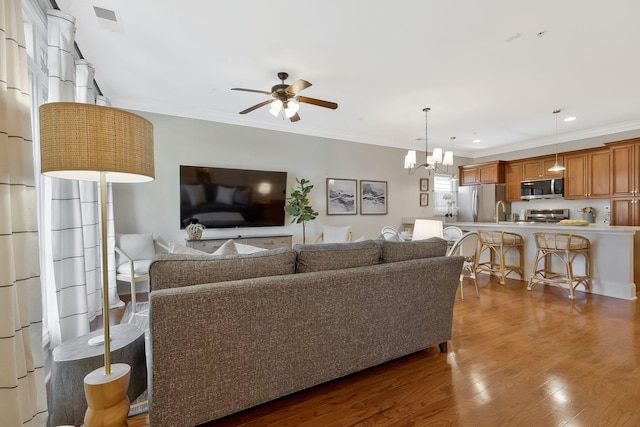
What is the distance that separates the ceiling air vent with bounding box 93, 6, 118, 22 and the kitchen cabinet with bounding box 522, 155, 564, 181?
766 cm

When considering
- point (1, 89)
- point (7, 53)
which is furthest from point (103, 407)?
point (7, 53)

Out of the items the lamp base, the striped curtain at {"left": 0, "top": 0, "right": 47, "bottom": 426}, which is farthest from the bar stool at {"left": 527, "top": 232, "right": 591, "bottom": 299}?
the striped curtain at {"left": 0, "top": 0, "right": 47, "bottom": 426}

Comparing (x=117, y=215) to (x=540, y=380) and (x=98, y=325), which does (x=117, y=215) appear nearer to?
(x=98, y=325)

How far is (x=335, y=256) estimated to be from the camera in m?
2.00

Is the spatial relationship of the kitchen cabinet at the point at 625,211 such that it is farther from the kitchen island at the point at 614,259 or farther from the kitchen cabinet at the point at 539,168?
the kitchen island at the point at 614,259

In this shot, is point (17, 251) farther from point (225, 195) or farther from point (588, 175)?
point (588, 175)

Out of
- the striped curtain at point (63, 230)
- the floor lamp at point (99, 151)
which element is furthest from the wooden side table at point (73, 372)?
the striped curtain at point (63, 230)

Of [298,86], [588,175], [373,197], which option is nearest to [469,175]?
[588,175]

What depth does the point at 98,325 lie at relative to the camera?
9.81 feet

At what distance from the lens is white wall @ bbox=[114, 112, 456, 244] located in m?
4.32

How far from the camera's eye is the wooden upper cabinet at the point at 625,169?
5.03 meters

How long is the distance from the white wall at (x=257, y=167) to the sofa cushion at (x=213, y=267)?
319 centimetres

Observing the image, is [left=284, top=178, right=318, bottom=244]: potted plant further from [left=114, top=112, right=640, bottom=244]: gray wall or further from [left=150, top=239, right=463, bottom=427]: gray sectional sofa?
[left=150, top=239, right=463, bottom=427]: gray sectional sofa

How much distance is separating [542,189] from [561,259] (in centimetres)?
265
